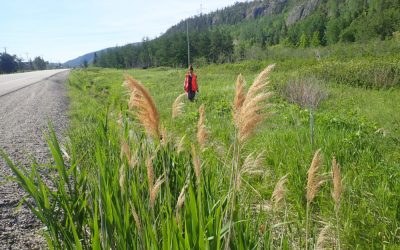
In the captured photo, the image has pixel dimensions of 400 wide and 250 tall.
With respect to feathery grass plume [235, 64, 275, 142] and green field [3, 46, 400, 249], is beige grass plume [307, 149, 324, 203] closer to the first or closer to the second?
green field [3, 46, 400, 249]

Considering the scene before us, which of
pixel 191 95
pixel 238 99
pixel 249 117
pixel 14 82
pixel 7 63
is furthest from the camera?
pixel 7 63

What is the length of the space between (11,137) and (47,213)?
23.3 ft

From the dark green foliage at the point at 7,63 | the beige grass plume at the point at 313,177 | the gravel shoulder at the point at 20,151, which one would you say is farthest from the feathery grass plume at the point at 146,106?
the dark green foliage at the point at 7,63

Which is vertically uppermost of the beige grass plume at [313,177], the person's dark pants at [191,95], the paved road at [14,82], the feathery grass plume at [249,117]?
the feathery grass plume at [249,117]

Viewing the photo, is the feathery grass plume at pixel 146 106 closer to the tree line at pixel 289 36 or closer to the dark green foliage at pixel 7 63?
the tree line at pixel 289 36

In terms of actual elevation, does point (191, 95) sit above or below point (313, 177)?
below

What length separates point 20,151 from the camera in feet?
21.9

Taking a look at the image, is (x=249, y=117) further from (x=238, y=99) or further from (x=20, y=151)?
(x=20, y=151)

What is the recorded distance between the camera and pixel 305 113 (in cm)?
902

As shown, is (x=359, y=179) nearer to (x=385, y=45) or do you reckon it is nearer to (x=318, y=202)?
(x=318, y=202)

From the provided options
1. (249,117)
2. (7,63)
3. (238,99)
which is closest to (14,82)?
(238,99)

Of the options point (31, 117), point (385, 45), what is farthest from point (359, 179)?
point (385, 45)

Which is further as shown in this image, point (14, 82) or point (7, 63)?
point (7, 63)

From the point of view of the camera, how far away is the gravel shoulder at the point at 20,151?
315 cm
